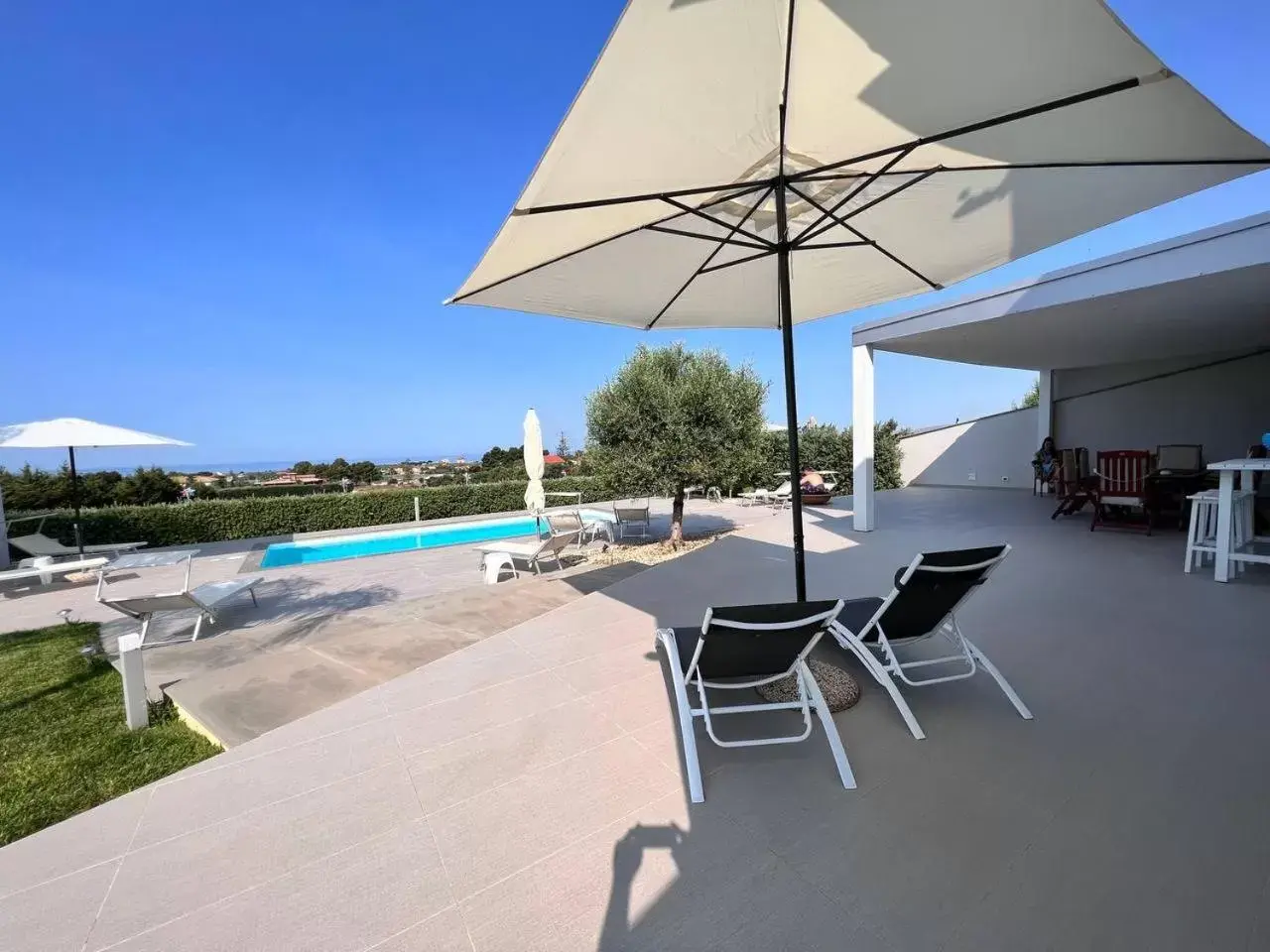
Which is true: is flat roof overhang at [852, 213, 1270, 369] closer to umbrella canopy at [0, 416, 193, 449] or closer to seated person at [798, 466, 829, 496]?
seated person at [798, 466, 829, 496]

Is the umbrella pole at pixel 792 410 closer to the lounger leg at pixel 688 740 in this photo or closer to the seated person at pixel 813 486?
the lounger leg at pixel 688 740

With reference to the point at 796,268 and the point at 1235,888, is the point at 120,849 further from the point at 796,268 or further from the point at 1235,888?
the point at 796,268

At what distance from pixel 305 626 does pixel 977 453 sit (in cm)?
1660

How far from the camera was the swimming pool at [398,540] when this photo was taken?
12.6m

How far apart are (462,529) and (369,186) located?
438 inches

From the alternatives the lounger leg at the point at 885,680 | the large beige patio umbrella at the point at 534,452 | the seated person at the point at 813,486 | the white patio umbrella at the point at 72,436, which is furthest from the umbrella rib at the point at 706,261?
the white patio umbrella at the point at 72,436

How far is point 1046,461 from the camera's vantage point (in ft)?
40.6

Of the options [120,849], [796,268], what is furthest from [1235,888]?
[120,849]

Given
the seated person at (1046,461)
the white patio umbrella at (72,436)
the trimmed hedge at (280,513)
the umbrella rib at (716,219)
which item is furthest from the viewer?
the trimmed hedge at (280,513)

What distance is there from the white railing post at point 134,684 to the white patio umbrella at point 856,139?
10.2 feet

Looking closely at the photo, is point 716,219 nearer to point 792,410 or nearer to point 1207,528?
point 792,410

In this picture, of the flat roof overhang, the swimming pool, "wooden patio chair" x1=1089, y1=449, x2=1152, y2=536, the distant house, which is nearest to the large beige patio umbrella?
the swimming pool

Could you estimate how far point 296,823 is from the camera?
2238mm

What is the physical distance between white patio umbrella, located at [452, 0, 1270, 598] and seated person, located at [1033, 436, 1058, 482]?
36.2ft
